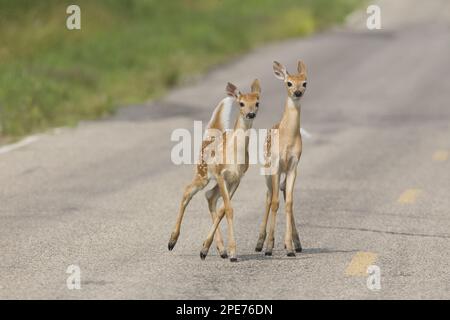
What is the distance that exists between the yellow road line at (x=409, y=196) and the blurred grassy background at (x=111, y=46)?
22.1ft

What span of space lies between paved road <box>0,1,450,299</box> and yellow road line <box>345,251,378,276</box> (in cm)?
1

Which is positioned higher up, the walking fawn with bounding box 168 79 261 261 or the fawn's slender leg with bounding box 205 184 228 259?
the walking fawn with bounding box 168 79 261 261

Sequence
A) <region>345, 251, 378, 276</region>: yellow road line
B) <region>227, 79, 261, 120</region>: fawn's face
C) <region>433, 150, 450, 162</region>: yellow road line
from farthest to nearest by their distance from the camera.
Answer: <region>433, 150, 450, 162</region>: yellow road line, <region>345, 251, 378, 276</region>: yellow road line, <region>227, 79, 261, 120</region>: fawn's face

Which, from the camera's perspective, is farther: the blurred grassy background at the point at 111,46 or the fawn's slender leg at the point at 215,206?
the blurred grassy background at the point at 111,46

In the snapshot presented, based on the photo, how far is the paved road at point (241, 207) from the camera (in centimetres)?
1039

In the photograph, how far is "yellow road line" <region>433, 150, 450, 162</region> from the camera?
1913 centimetres

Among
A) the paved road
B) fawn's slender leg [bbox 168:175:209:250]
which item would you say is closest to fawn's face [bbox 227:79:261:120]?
fawn's slender leg [bbox 168:175:209:250]

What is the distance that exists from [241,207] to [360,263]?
11.4ft

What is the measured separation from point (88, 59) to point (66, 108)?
5960 mm

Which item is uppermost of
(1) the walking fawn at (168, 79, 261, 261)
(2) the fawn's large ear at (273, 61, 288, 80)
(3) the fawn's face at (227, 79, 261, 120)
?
(2) the fawn's large ear at (273, 61, 288, 80)

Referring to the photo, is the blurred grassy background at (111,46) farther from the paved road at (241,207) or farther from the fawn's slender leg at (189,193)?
the fawn's slender leg at (189,193)

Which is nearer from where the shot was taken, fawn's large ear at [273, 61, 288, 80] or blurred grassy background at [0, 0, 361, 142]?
fawn's large ear at [273, 61, 288, 80]

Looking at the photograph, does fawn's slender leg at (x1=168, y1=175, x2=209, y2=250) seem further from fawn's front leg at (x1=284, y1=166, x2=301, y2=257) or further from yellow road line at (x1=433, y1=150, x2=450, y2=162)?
yellow road line at (x1=433, y1=150, x2=450, y2=162)

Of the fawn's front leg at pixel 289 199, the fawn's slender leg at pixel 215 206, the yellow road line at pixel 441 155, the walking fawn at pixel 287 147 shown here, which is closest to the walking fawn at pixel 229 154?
the fawn's slender leg at pixel 215 206
